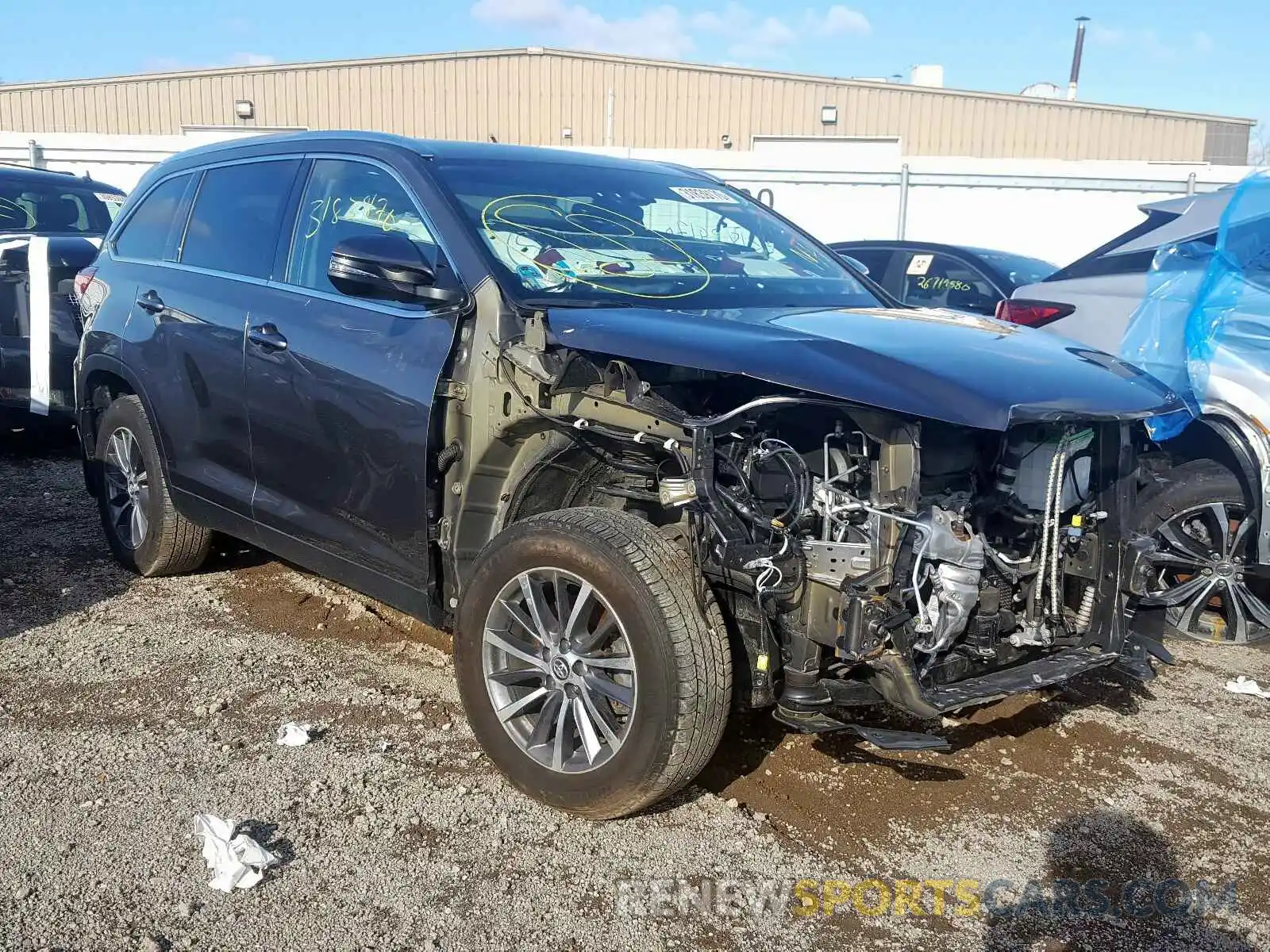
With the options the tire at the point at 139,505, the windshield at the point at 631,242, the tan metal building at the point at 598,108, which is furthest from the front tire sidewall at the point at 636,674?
the tan metal building at the point at 598,108

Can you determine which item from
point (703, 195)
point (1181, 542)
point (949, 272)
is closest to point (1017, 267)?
point (949, 272)

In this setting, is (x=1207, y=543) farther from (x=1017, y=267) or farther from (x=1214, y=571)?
(x=1017, y=267)

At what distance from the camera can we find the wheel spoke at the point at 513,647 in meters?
3.17

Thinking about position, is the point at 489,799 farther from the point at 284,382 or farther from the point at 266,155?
the point at 266,155

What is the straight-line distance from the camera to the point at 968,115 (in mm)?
27406

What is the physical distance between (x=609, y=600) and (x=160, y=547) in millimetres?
2905

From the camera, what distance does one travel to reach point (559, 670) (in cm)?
313

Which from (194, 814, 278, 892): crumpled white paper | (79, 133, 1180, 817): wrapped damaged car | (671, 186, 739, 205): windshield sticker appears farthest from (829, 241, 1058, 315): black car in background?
(194, 814, 278, 892): crumpled white paper

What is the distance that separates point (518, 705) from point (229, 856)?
860 mm

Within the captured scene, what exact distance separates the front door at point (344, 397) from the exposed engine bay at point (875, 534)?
44cm

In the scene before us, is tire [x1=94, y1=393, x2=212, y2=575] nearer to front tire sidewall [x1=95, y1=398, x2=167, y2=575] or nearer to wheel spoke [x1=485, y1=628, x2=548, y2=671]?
front tire sidewall [x1=95, y1=398, x2=167, y2=575]

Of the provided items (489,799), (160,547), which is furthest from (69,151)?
(489,799)

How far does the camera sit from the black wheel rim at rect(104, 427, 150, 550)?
500cm

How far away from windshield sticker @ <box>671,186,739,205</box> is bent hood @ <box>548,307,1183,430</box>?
38.7 inches
